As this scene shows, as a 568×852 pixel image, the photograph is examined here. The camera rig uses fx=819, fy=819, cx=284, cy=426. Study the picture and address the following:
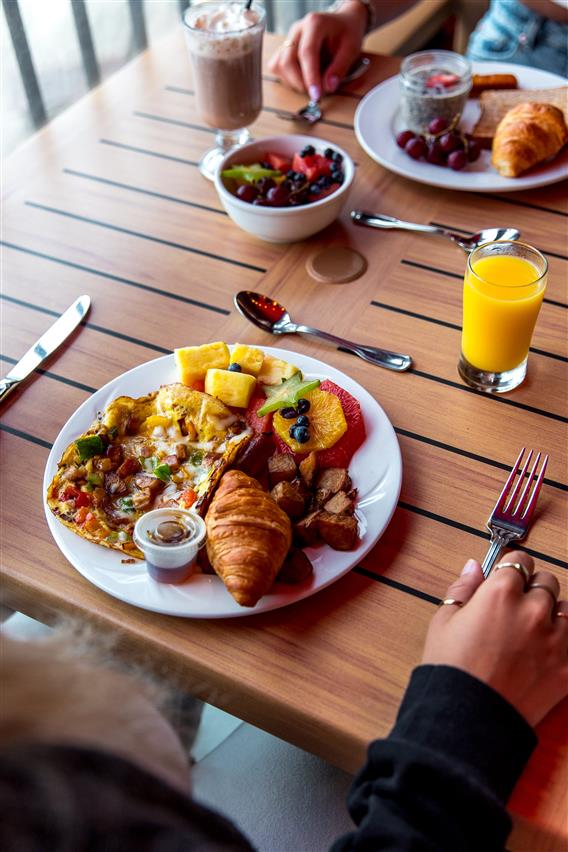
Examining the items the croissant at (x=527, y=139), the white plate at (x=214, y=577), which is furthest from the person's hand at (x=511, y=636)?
the croissant at (x=527, y=139)

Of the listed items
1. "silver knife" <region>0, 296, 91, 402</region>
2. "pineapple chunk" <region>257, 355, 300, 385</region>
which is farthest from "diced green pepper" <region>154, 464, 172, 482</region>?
"silver knife" <region>0, 296, 91, 402</region>

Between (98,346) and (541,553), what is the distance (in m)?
0.75

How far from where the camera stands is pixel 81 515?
101 centimetres

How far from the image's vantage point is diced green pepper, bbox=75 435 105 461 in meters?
1.07

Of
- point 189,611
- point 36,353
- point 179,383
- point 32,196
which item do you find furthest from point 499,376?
point 32,196

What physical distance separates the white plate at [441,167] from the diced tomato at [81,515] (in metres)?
0.93

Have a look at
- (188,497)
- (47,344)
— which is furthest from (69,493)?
Result: (47,344)

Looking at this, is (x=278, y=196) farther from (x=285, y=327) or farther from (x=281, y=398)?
(x=281, y=398)

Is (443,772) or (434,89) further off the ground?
(434,89)

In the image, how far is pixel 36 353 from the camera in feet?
4.27

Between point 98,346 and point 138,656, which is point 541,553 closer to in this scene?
point 138,656

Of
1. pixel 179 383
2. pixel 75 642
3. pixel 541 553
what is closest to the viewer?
pixel 75 642

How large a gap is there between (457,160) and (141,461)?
0.89 meters

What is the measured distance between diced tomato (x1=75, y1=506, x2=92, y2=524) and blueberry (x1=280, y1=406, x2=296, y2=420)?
0.29 meters
